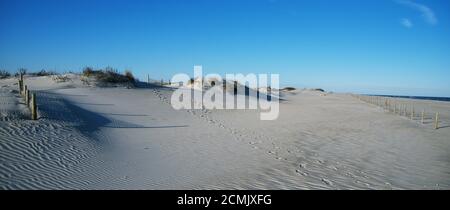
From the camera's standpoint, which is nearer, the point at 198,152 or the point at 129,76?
the point at 198,152

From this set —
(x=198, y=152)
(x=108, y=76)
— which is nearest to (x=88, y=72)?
(x=108, y=76)

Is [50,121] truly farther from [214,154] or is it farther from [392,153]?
[392,153]

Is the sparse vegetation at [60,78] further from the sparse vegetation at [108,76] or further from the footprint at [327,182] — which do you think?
the footprint at [327,182]

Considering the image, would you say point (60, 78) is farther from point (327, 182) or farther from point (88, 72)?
point (327, 182)

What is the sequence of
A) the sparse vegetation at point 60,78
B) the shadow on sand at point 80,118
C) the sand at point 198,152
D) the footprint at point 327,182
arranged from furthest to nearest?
the sparse vegetation at point 60,78 < the shadow on sand at point 80,118 < the footprint at point 327,182 < the sand at point 198,152

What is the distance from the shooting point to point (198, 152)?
12898mm

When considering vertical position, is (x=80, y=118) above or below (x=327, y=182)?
above

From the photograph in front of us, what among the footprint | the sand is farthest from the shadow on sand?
the footprint

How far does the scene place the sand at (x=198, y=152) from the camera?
909 cm

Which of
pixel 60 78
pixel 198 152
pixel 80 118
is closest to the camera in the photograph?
pixel 198 152

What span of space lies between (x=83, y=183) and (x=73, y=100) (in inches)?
600

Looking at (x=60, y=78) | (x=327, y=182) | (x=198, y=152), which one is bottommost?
(x=327, y=182)

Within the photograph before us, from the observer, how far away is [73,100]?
72.3 ft

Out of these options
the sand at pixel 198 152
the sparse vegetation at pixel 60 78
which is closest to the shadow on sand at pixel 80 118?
the sand at pixel 198 152
